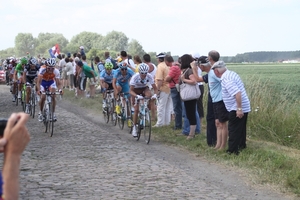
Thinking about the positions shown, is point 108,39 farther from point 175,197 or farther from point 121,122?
point 175,197

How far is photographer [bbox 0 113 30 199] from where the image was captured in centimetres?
324

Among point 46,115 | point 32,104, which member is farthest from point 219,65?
point 32,104

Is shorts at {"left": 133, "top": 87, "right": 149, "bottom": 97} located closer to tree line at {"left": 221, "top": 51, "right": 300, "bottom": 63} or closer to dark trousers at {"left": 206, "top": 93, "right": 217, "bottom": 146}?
dark trousers at {"left": 206, "top": 93, "right": 217, "bottom": 146}

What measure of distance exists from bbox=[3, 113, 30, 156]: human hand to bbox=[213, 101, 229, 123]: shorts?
8811mm

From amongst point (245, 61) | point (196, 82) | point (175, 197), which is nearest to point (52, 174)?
point (175, 197)

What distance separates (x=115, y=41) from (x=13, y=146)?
4138 inches

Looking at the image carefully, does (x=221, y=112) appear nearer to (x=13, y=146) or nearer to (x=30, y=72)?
(x=30, y=72)

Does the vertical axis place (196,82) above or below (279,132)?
above

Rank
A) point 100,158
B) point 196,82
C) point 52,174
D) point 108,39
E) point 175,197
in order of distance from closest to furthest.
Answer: point 175,197 → point 52,174 → point 100,158 → point 196,82 → point 108,39

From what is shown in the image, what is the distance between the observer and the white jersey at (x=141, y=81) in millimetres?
14047

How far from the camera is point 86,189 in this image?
8.70m

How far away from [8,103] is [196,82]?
14.0 meters

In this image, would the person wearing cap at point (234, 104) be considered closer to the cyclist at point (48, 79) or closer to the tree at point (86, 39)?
the cyclist at point (48, 79)

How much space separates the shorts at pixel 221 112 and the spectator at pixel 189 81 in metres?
1.49
